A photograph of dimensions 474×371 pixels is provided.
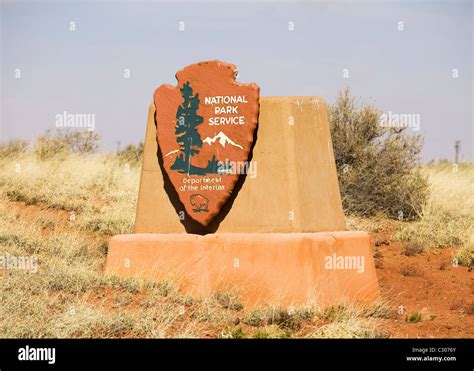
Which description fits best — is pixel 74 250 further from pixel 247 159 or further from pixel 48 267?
pixel 247 159

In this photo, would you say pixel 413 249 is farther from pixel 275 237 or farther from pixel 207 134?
pixel 207 134

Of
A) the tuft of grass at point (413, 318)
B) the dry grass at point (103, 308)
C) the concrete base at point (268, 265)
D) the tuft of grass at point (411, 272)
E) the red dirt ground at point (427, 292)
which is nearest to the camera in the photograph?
the dry grass at point (103, 308)

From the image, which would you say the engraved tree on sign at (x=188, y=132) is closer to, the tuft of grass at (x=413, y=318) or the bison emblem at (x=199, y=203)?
the bison emblem at (x=199, y=203)

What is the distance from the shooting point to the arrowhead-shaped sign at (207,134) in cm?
1033

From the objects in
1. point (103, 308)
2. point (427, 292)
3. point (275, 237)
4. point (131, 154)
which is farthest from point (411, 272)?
point (131, 154)

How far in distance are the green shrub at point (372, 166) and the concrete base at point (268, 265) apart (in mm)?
6171

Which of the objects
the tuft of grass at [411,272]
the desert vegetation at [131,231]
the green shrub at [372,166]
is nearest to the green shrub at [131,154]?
the desert vegetation at [131,231]

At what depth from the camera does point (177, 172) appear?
34.9ft

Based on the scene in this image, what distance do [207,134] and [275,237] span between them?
1472 mm

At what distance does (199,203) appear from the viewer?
10461 mm

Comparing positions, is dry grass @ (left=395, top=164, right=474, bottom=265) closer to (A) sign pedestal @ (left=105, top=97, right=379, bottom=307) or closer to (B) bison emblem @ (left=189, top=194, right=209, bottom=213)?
(A) sign pedestal @ (left=105, top=97, right=379, bottom=307)

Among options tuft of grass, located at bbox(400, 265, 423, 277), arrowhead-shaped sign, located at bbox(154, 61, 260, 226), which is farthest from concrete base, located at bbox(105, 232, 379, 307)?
tuft of grass, located at bbox(400, 265, 423, 277)

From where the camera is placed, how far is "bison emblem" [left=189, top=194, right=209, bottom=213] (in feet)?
34.2
